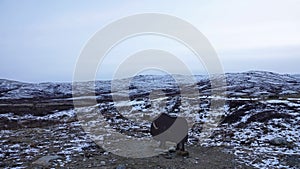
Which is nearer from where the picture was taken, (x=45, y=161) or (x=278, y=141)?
(x=45, y=161)

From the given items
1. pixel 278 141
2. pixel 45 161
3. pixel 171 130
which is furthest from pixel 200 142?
pixel 45 161

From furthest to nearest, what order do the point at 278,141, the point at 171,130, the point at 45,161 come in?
the point at 278,141
the point at 171,130
the point at 45,161

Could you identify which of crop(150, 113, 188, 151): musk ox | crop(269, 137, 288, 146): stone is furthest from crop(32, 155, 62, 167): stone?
crop(269, 137, 288, 146): stone

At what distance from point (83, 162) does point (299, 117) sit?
18.7 metres

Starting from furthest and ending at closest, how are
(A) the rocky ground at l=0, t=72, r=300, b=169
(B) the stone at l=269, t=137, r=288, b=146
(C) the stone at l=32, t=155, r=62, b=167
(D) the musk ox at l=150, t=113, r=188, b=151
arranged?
(B) the stone at l=269, t=137, r=288, b=146, (D) the musk ox at l=150, t=113, r=188, b=151, (A) the rocky ground at l=0, t=72, r=300, b=169, (C) the stone at l=32, t=155, r=62, b=167

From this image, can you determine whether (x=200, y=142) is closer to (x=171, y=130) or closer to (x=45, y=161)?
(x=171, y=130)

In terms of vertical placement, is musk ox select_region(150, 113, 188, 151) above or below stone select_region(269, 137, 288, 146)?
above

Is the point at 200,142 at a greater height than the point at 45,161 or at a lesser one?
lesser

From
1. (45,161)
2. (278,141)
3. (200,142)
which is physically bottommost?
(200,142)

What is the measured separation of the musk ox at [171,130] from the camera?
53.3ft

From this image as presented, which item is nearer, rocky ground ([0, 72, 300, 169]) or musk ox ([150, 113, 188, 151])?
rocky ground ([0, 72, 300, 169])

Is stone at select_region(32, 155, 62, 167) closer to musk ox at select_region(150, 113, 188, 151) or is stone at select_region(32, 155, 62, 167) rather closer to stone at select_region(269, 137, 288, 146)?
musk ox at select_region(150, 113, 188, 151)

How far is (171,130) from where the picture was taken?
1684 centimetres

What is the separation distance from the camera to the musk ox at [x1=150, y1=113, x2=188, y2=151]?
16.2 m
